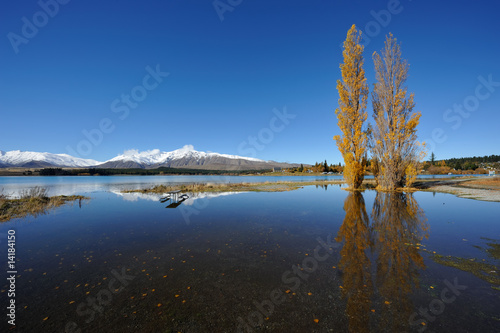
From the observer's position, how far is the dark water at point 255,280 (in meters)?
4.02

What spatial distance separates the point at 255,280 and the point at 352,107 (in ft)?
94.2

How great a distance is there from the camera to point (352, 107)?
28.0 meters

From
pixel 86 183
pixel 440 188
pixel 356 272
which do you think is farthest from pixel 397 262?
pixel 86 183

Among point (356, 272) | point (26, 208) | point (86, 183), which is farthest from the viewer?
point (86, 183)

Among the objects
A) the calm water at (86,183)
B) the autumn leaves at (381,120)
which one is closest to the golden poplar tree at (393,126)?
the autumn leaves at (381,120)

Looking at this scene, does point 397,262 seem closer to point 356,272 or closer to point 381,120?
point 356,272

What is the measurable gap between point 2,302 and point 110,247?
3632mm

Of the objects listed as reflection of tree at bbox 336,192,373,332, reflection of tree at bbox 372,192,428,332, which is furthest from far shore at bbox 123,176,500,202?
reflection of tree at bbox 336,192,373,332

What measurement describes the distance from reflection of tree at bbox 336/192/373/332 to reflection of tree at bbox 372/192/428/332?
0.30 meters

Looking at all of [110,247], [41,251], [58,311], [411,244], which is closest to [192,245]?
[110,247]

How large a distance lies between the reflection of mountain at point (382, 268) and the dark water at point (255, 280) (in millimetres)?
30

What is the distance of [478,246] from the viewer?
770cm

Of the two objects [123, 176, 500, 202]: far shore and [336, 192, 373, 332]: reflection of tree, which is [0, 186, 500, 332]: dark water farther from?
[123, 176, 500, 202]: far shore

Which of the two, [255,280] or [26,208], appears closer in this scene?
[255,280]
